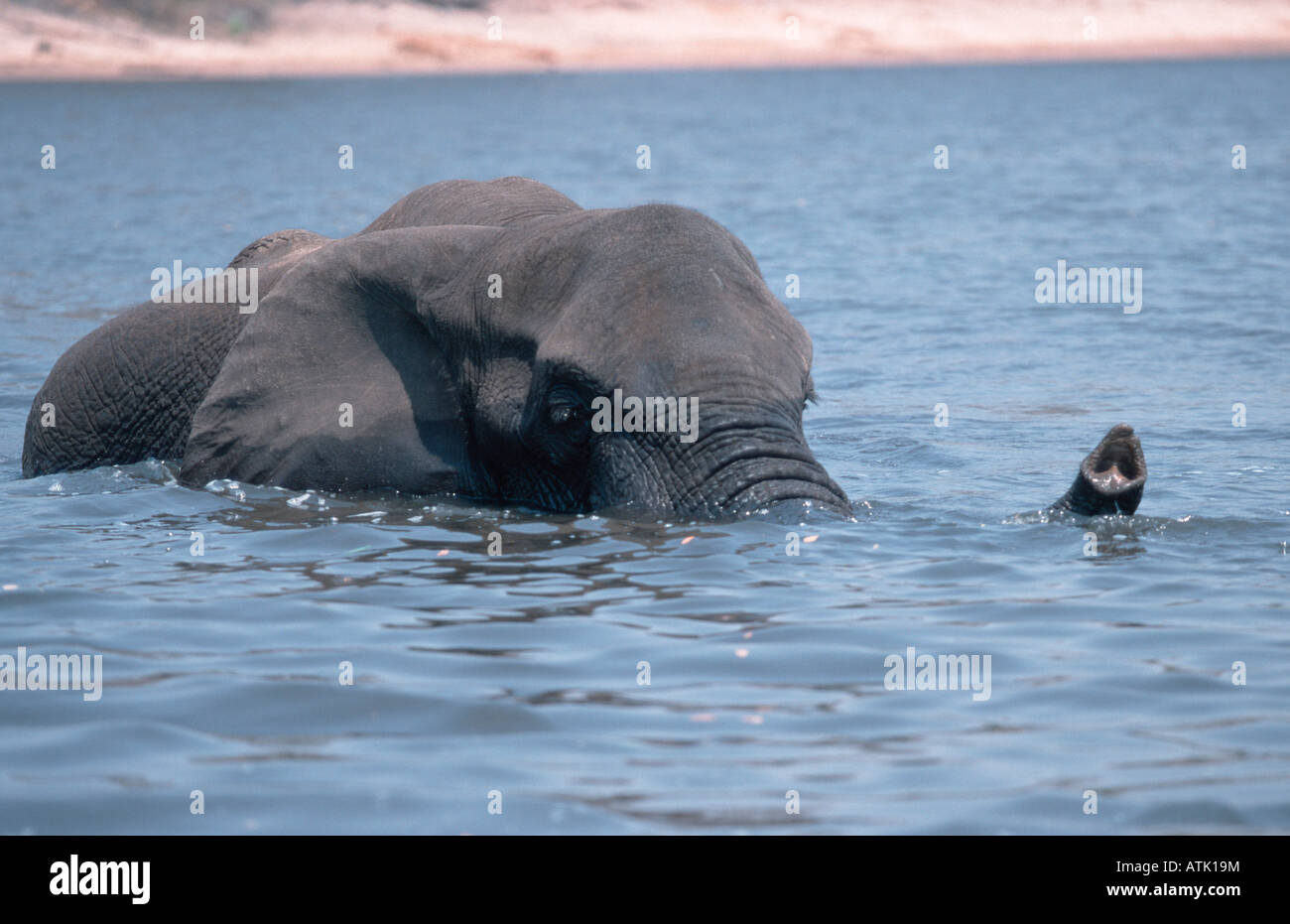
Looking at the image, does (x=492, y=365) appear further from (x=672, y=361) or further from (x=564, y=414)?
(x=672, y=361)

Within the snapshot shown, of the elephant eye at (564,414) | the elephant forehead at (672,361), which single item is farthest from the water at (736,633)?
the elephant forehead at (672,361)

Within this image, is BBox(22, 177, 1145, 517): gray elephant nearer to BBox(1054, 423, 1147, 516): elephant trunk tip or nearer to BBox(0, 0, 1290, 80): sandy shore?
BBox(1054, 423, 1147, 516): elephant trunk tip

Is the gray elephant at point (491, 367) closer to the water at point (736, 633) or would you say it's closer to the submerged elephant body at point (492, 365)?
the submerged elephant body at point (492, 365)

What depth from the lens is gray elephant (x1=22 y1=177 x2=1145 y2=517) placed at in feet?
25.6

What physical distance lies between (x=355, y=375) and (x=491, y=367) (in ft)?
2.75

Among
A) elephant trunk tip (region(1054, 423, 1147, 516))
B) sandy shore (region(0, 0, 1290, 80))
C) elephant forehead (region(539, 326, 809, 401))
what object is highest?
sandy shore (region(0, 0, 1290, 80))

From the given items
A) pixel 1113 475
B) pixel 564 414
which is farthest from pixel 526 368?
pixel 1113 475

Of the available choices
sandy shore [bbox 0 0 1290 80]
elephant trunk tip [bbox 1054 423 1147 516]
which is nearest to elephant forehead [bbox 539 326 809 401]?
elephant trunk tip [bbox 1054 423 1147 516]

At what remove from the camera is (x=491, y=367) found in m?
8.52

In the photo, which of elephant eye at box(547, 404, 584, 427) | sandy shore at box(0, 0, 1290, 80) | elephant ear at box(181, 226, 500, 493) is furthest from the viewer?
sandy shore at box(0, 0, 1290, 80)

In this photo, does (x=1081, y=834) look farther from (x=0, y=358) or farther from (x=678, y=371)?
(x=0, y=358)

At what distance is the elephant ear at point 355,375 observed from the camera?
349 inches

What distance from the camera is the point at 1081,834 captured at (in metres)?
4.96

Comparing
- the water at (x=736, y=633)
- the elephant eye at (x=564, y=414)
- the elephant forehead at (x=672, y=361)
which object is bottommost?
the water at (x=736, y=633)
